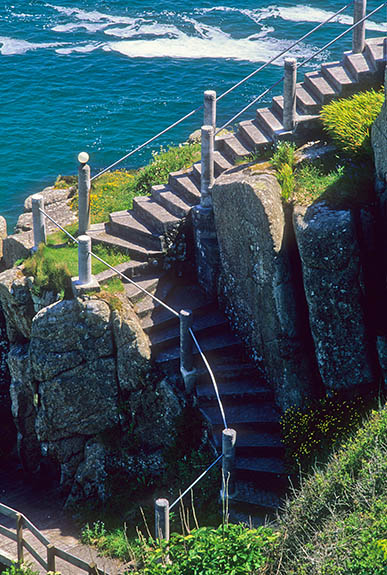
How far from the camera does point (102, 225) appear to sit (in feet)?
66.9

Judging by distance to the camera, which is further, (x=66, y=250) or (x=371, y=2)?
(x=371, y=2)

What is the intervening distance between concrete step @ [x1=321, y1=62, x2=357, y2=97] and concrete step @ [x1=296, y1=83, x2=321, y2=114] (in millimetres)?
638

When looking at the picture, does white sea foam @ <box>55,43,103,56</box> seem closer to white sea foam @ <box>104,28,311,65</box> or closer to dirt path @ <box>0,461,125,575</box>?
white sea foam @ <box>104,28,311,65</box>

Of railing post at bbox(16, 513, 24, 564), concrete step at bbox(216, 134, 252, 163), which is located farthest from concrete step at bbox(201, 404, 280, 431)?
concrete step at bbox(216, 134, 252, 163)

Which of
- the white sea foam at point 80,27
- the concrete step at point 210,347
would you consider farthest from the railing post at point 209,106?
the white sea foam at point 80,27

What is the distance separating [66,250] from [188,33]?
31.8 metres

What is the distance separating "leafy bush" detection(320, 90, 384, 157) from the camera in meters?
17.2

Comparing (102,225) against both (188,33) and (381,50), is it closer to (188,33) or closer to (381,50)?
(381,50)

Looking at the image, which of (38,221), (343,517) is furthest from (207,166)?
(343,517)

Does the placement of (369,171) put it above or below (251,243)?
above

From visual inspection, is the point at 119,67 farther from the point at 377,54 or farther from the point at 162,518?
the point at 162,518

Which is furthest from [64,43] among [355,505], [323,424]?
[355,505]

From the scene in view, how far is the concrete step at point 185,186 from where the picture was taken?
19.7 m

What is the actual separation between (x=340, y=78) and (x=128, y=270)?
24.7 ft
